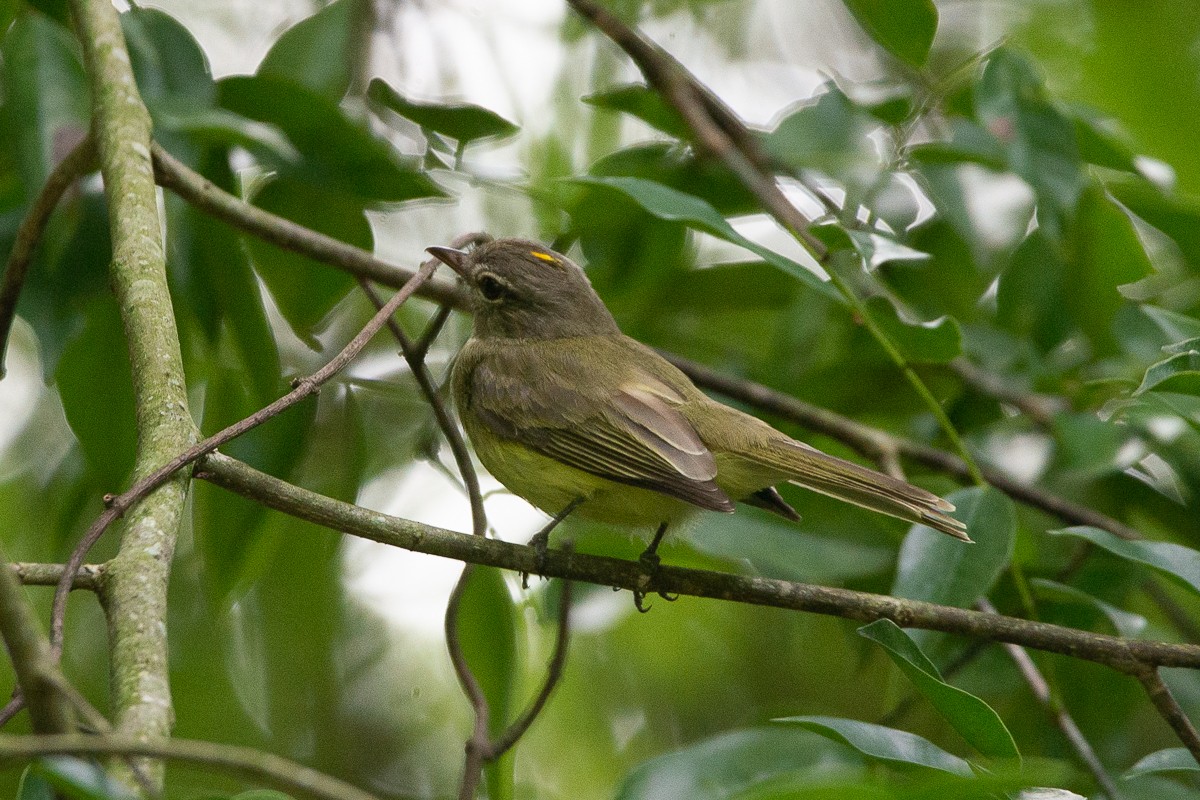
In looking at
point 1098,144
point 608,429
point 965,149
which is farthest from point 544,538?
point 1098,144

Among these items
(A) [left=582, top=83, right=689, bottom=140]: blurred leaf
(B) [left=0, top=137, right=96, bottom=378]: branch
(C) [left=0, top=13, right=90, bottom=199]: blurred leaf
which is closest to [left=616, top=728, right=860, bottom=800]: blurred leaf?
(B) [left=0, top=137, right=96, bottom=378]: branch

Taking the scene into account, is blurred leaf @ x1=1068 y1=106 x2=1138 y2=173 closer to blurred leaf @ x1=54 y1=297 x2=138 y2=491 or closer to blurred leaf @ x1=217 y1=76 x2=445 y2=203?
blurred leaf @ x1=217 y1=76 x2=445 y2=203

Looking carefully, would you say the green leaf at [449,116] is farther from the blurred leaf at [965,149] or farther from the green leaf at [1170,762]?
the green leaf at [1170,762]

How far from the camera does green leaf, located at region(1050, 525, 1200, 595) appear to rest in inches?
96.2

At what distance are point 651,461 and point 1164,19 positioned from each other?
3717mm

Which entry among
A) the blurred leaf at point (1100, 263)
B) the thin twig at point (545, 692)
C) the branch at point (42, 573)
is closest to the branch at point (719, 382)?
the blurred leaf at point (1100, 263)

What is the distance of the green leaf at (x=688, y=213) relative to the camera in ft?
9.12

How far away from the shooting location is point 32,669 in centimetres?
123

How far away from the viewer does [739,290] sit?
4.25 metres

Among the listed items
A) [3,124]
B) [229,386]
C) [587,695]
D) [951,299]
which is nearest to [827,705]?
[587,695]

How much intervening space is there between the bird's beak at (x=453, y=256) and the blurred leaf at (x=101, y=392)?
106 centimetres

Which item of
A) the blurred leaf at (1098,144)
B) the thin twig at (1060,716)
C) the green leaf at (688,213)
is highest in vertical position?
the blurred leaf at (1098,144)

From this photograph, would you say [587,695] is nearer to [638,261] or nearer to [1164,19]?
[638,261]

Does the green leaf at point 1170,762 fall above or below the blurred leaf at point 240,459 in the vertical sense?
below
